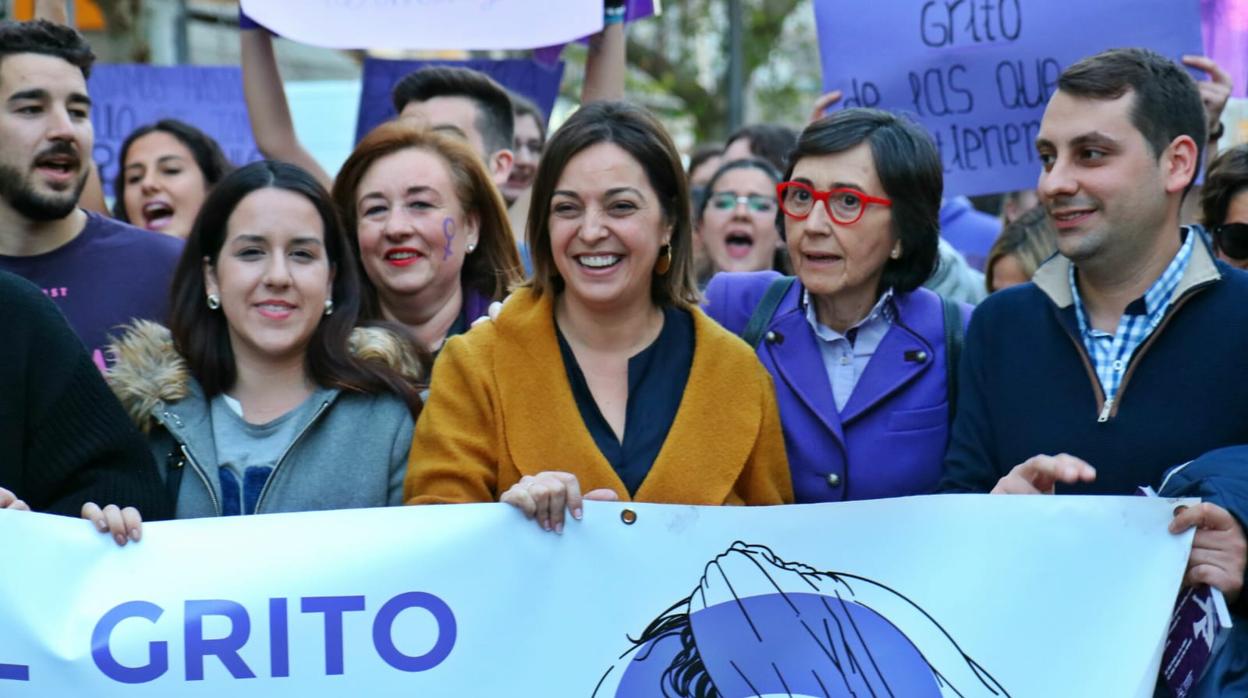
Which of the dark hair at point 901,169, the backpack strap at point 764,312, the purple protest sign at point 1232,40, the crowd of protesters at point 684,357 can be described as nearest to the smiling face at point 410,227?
the crowd of protesters at point 684,357

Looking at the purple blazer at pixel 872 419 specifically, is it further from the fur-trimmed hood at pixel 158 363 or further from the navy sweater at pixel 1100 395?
the fur-trimmed hood at pixel 158 363

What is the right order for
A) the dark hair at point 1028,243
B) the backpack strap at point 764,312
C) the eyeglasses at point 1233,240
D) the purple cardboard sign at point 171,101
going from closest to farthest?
the backpack strap at point 764,312 < the eyeglasses at point 1233,240 < the dark hair at point 1028,243 < the purple cardboard sign at point 171,101

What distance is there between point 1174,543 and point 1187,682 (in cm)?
29

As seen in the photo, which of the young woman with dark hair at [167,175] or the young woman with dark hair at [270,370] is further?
the young woman with dark hair at [167,175]

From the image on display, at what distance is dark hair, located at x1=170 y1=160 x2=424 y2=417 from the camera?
159 inches

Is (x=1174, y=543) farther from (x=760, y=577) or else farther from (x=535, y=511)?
(x=535, y=511)

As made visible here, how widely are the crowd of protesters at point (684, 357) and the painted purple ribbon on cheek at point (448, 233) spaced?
11.6 inches

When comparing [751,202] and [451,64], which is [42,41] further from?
[751,202]

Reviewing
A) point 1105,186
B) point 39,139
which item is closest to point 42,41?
point 39,139

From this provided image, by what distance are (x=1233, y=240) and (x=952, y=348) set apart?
1063mm

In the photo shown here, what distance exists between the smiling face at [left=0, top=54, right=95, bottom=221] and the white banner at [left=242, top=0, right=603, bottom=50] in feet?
2.39

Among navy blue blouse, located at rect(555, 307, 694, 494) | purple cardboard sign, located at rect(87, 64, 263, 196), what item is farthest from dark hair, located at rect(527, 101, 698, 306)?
purple cardboard sign, located at rect(87, 64, 263, 196)

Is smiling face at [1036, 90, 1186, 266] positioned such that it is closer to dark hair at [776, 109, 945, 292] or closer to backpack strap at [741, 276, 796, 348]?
dark hair at [776, 109, 945, 292]

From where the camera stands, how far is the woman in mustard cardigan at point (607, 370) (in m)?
3.69
